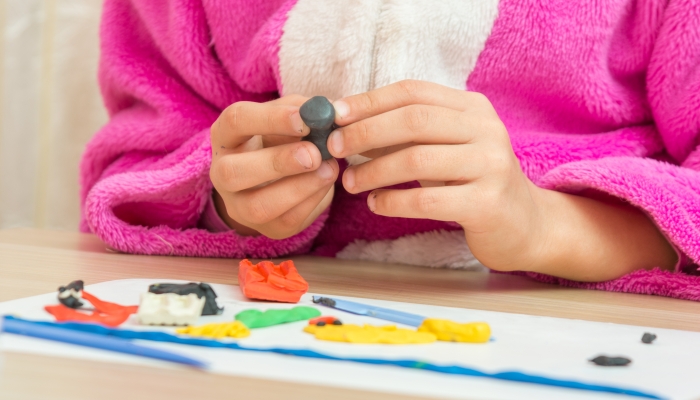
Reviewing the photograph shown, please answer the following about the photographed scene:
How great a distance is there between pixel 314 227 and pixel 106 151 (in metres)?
0.22

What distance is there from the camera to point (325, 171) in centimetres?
44

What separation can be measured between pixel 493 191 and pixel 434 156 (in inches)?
1.8

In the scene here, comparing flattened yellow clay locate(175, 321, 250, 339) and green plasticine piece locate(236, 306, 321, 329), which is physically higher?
flattened yellow clay locate(175, 321, 250, 339)

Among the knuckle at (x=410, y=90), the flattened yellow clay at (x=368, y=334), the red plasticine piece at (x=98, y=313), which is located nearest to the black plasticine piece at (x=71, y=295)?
the red plasticine piece at (x=98, y=313)

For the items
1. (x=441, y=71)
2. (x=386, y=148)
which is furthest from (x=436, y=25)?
(x=386, y=148)

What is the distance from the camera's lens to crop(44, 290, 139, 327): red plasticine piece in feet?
0.95

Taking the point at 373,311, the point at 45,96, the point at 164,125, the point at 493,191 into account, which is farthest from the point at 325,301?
the point at 45,96

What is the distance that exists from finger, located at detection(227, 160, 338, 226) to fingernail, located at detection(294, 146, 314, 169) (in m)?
0.02

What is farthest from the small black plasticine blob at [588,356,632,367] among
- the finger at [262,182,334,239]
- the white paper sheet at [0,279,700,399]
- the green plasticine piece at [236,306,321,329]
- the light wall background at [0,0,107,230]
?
the light wall background at [0,0,107,230]

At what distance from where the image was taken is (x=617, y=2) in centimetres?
58

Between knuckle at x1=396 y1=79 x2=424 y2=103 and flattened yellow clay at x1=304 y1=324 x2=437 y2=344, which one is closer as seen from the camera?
flattened yellow clay at x1=304 y1=324 x2=437 y2=344

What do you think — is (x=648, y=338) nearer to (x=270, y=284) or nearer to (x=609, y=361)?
(x=609, y=361)

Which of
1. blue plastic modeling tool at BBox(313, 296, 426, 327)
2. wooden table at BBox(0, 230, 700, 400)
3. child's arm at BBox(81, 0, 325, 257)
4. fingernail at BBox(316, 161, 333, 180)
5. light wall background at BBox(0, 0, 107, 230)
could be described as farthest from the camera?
light wall background at BBox(0, 0, 107, 230)

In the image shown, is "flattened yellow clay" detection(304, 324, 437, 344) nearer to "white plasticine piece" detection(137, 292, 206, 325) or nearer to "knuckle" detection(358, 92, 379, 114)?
"white plasticine piece" detection(137, 292, 206, 325)
